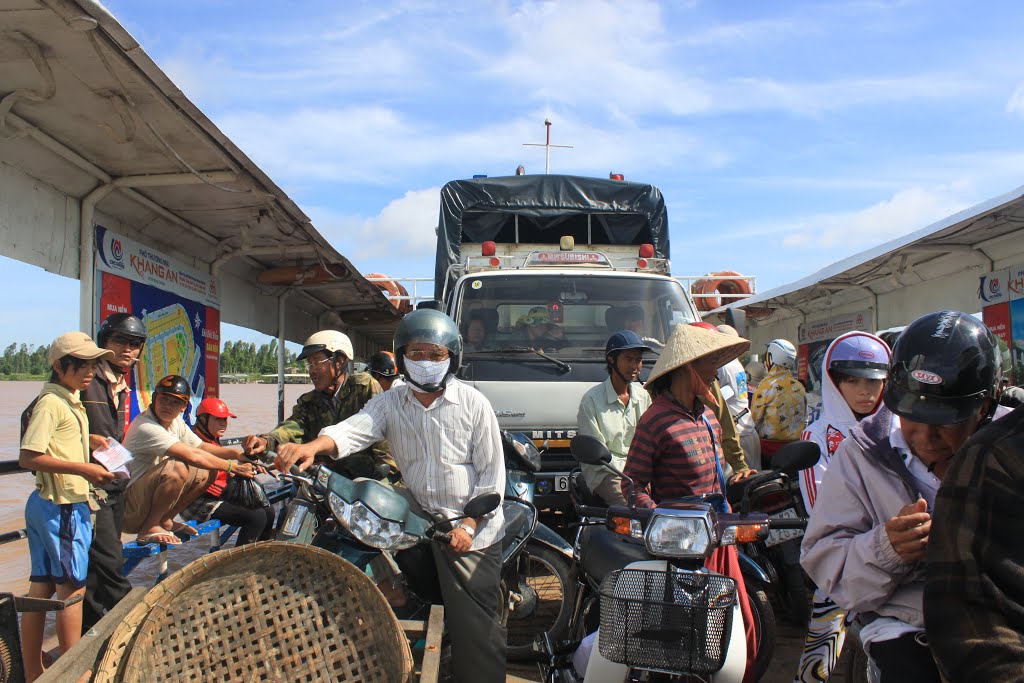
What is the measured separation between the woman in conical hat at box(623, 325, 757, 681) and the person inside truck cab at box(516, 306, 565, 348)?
9.44 feet

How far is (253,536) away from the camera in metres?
5.21

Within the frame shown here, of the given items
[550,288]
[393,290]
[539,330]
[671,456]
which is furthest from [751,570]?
[393,290]

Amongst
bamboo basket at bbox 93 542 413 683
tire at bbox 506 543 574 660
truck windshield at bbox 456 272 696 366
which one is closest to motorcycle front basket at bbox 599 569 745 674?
→ bamboo basket at bbox 93 542 413 683

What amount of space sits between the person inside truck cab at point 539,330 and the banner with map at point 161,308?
10.6ft

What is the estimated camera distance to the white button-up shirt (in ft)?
10.3

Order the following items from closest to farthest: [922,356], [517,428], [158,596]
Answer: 1. [922,356]
2. [158,596]
3. [517,428]

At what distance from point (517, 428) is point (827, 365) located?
102 inches

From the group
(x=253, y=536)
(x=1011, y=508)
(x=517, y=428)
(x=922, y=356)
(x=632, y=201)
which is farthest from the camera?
(x=632, y=201)

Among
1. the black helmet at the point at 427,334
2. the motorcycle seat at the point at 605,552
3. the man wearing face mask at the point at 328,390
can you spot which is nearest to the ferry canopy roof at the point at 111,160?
the man wearing face mask at the point at 328,390

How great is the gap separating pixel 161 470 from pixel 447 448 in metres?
2.46

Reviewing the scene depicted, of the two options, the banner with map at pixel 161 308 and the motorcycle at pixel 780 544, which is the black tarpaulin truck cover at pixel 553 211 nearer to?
the banner with map at pixel 161 308

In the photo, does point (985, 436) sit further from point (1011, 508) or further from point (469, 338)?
point (469, 338)

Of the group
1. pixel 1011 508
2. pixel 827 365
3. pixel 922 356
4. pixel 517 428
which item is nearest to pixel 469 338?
pixel 517 428

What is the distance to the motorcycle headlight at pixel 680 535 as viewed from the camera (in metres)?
2.38
